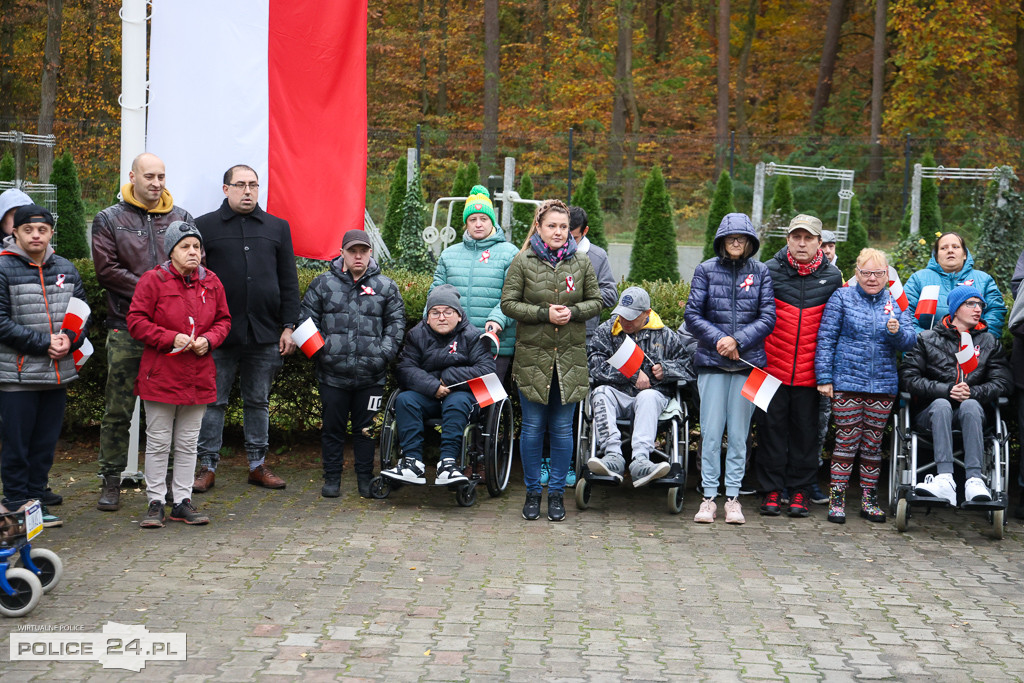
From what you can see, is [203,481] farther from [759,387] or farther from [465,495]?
[759,387]

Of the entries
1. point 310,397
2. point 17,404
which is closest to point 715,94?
point 310,397

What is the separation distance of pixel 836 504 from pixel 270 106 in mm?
4426

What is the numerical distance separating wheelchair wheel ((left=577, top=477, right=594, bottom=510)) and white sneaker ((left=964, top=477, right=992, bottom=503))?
2232 mm

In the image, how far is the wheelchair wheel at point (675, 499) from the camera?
261 inches

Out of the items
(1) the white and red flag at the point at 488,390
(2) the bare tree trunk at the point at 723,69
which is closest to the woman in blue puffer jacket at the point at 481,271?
(1) the white and red flag at the point at 488,390

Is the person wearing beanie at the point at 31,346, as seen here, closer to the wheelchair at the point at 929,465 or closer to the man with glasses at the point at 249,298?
the man with glasses at the point at 249,298

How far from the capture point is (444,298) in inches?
263

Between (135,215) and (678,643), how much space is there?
13.1ft

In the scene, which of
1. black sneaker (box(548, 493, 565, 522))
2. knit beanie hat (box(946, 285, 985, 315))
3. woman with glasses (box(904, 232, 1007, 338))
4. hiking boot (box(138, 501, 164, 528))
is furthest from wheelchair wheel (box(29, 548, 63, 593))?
knit beanie hat (box(946, 285, 985, 315))

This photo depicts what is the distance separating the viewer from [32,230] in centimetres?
570

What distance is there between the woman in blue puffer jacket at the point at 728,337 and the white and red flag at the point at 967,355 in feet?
3.87

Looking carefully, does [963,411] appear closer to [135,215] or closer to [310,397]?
[310,397]

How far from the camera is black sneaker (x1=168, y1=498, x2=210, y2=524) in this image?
6.09 meters

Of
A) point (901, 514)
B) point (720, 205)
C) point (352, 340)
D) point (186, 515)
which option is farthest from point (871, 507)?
point (720, 205)
